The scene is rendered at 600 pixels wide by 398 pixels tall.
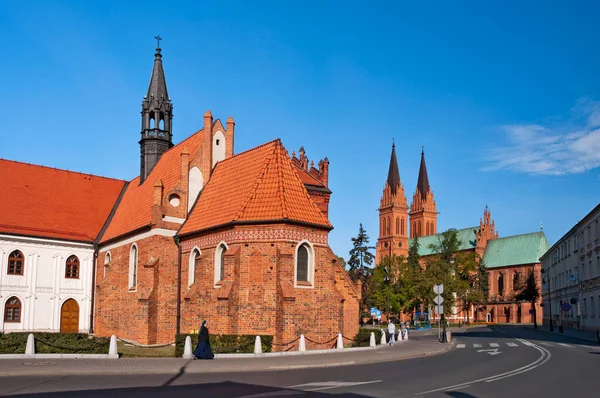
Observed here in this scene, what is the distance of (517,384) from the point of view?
587 inches

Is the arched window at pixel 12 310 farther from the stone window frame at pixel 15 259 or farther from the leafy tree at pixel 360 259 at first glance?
the leafy tree at pixel 360 259

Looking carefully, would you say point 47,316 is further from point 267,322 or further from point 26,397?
point 26,397

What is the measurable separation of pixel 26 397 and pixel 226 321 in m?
15.0

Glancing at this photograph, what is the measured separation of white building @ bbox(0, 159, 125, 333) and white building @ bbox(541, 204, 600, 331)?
36.6 metres

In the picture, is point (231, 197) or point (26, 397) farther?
point (231, 197)

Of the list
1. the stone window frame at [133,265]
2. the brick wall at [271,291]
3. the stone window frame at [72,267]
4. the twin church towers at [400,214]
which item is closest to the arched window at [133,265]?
the stone window frame at [133,265]

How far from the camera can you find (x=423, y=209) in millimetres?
141000

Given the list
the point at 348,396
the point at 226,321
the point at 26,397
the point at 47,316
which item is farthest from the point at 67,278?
the point at 348,396

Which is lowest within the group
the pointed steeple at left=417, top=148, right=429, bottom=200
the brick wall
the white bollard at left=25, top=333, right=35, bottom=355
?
the white bollard at left=25, top=333, right=35, bottom=355

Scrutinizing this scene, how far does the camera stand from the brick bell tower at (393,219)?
13738cm

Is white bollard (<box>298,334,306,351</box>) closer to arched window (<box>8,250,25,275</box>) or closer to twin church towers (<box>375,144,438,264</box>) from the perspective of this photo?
arched window (<box>8,250,25,275</box>)

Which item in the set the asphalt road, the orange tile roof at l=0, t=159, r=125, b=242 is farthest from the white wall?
the asphalt road

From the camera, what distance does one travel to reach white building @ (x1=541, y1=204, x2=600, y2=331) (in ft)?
168

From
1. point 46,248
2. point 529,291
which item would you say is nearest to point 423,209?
point 529,291
